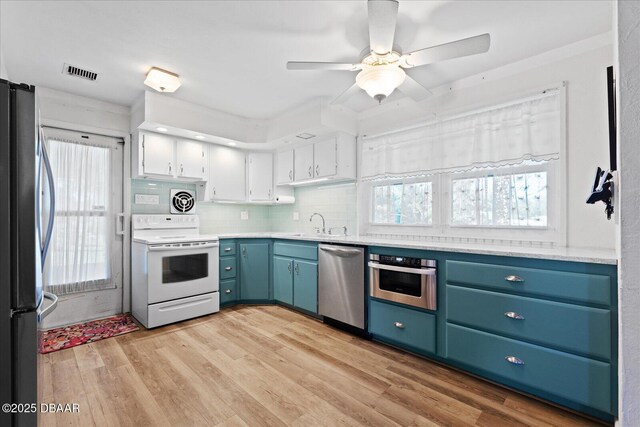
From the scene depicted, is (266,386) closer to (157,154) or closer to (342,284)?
(342,284)

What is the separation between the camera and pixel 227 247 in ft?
12.1

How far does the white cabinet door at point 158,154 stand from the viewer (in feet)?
11.1

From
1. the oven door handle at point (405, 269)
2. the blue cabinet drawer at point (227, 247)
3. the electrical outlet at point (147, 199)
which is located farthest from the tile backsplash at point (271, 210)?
the oven door handle at point (405, 269)

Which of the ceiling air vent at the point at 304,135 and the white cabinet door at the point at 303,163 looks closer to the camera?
the ceiling air vent at the point at 304,135

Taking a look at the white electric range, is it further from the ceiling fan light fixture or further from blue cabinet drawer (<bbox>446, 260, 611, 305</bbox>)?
blue cabinet drawer (<bbox>446, 260, 611, 305</bbox>)

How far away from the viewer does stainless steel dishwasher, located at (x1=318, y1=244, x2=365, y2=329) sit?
2.78m

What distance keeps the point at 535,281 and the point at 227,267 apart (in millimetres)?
3101

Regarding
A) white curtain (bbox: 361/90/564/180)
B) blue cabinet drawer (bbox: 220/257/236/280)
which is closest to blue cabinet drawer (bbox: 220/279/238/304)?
blue cabinet drawer (bbox: 220/257/236/280)

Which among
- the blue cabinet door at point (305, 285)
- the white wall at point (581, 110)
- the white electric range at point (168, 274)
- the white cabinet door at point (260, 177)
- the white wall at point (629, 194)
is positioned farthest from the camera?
the white cabinet door at point (260, 177)

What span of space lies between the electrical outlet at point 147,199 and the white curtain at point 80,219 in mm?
294

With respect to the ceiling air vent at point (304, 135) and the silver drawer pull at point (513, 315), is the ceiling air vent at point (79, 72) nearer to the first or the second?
the ceiling air vent at point (304, 135)

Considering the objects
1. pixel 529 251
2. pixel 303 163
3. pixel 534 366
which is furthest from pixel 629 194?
pixel 303 163

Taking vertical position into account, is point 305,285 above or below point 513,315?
below

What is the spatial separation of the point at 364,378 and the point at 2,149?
224 centimetres
